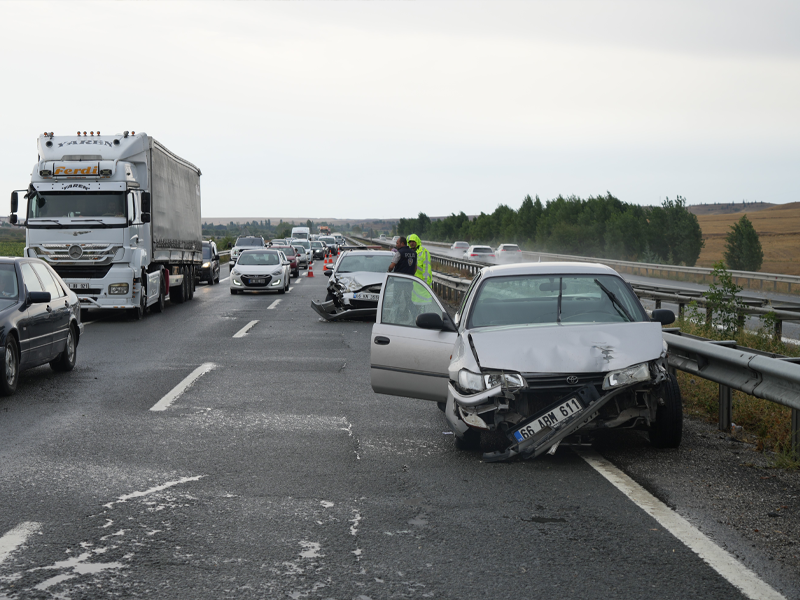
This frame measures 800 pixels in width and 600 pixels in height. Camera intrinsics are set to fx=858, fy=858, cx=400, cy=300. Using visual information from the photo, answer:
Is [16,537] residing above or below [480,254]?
below

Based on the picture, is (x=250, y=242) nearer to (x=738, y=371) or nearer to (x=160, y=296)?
(x=160, y=296)

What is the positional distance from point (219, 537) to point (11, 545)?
3.44 ft

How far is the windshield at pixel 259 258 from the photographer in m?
28.8

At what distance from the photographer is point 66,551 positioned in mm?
4336

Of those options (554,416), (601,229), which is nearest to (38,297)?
(554,416)

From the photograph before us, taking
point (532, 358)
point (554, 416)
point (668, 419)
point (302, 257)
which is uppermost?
point (532, 358)

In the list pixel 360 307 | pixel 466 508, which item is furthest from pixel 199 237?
pixel 466 508

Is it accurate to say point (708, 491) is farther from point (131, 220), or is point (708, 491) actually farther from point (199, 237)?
point (199, 237)

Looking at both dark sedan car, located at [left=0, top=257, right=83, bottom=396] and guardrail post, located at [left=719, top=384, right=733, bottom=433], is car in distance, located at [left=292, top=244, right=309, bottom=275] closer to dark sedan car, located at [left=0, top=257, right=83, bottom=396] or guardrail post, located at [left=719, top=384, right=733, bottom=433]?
dark sedan car, located at [left=0, top=257, right=83, bottom=396]

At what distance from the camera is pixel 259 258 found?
95.8 feet

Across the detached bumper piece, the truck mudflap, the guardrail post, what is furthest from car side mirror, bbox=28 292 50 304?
the detached bumper piece

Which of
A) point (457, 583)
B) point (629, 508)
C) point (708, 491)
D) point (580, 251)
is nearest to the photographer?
point (457, 583)

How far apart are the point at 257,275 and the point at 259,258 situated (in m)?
1.62

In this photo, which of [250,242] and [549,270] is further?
[250,242]
